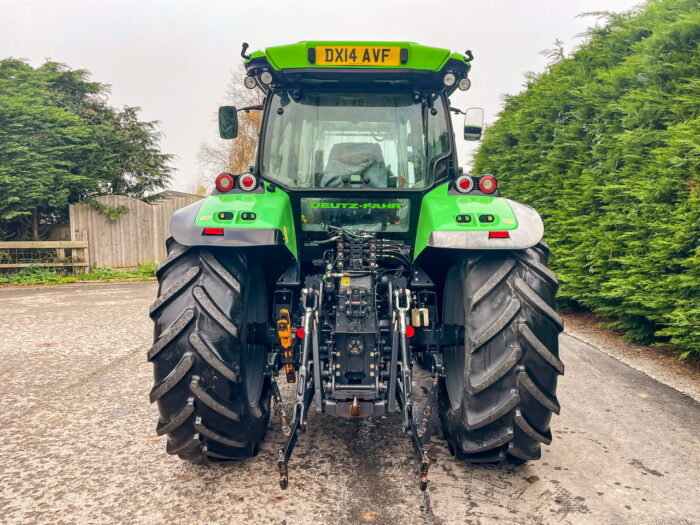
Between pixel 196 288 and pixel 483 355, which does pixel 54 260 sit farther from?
pixel 483 355

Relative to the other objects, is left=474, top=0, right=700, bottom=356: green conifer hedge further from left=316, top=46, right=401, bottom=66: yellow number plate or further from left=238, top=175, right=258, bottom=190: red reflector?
left=238, top=175, right=258, bottom=190: red reflector

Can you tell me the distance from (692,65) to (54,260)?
1336 centimetres

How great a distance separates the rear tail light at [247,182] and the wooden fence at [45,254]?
11.8 metres

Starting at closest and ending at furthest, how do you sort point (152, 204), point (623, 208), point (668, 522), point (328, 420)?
1. point (668, 522)
2. point (328, 420)
3. point (623, 208)
4. point (152, 204)

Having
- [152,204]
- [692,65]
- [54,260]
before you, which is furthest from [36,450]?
[152,204]

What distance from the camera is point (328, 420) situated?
3.44 metres

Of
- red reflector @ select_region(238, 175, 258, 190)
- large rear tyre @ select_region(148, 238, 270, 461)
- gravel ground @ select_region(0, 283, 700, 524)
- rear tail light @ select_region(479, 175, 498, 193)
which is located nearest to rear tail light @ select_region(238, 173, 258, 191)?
red reflector @ select_region(238, 175, 258, 190)

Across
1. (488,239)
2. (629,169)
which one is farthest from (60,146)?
(488,239)

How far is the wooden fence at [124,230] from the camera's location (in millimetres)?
13391

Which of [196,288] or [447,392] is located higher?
[196,288]

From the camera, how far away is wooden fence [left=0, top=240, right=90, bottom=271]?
12.4 metres

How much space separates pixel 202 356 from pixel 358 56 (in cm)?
174

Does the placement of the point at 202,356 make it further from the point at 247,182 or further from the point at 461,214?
the point at 461,214

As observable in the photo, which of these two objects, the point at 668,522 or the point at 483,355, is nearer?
the point at 668,522
